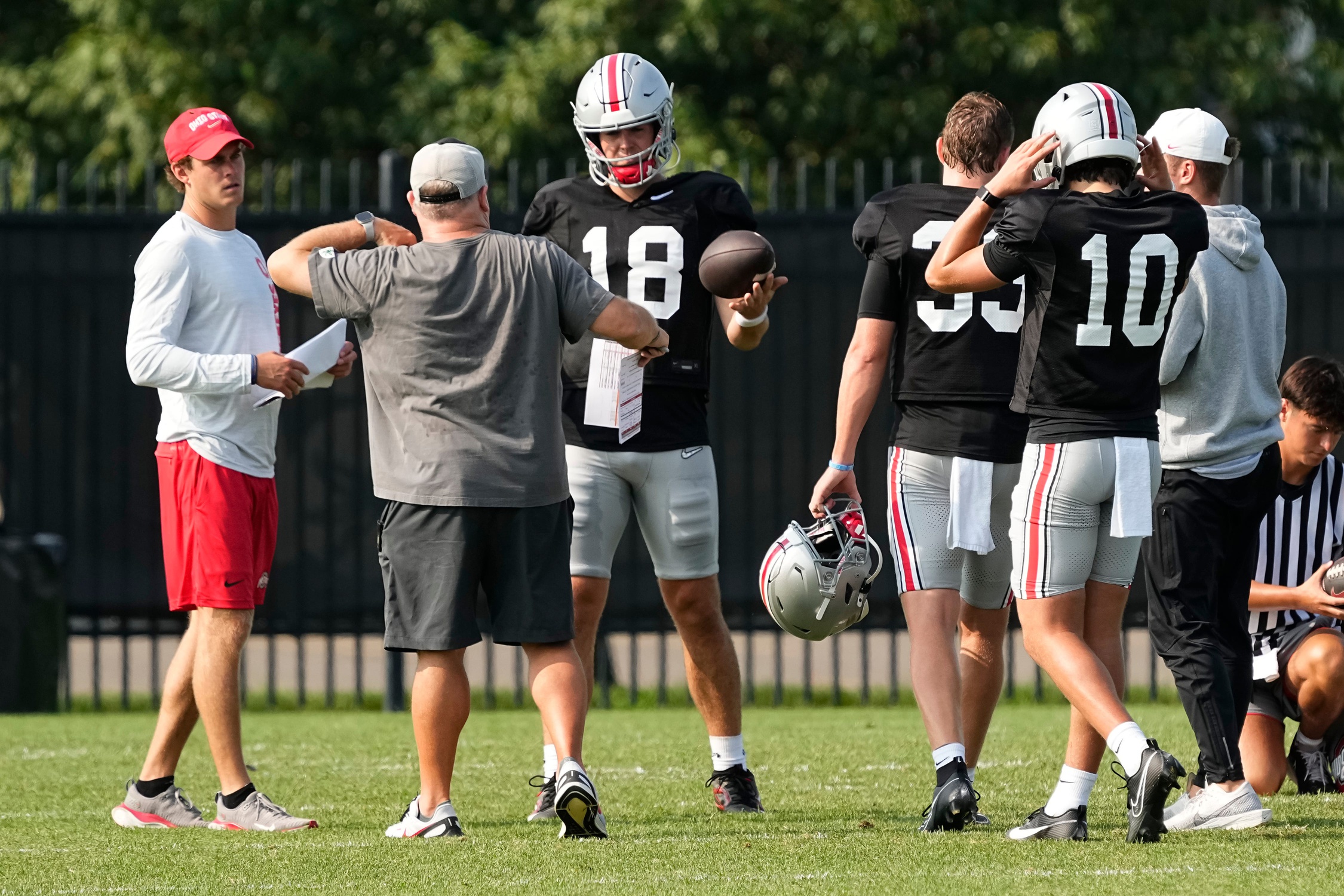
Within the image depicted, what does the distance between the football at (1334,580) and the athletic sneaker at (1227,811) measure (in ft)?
2.83

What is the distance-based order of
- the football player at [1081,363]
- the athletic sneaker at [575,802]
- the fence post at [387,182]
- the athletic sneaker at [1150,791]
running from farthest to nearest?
the fence post at [387,182]
the athletic sneaker at [575,802]
the football player at [1081,363]
the athletic sneaker at [1150,791]

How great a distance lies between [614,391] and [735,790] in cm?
126

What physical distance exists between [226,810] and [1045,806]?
2292 mm

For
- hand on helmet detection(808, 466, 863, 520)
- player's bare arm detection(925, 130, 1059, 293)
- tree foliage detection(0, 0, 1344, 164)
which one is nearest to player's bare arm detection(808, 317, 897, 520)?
hand on helmet detection(808, 466, 863, 520)

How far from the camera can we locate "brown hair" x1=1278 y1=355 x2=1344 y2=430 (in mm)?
5211

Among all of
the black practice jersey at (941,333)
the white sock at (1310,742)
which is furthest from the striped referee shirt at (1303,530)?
the black practice jersey at (941,333)

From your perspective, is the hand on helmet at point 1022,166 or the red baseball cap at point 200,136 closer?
the hand on helmet at point 1022,166

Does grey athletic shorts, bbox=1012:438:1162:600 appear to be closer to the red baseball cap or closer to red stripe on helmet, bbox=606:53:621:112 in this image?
red stripe on helmet, bbox=606:53:621:112

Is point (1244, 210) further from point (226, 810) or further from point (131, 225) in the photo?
point (131, 225)

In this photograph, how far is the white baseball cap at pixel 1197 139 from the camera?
15.6 ft

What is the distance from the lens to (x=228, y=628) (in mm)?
5125

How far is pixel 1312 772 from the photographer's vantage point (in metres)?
5.46

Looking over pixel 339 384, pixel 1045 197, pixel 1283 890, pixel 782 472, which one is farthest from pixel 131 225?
pixel 1283 890

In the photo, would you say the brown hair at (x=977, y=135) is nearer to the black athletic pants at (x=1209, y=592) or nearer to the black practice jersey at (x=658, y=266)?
the black practice jersey at (x=658, y=266)
